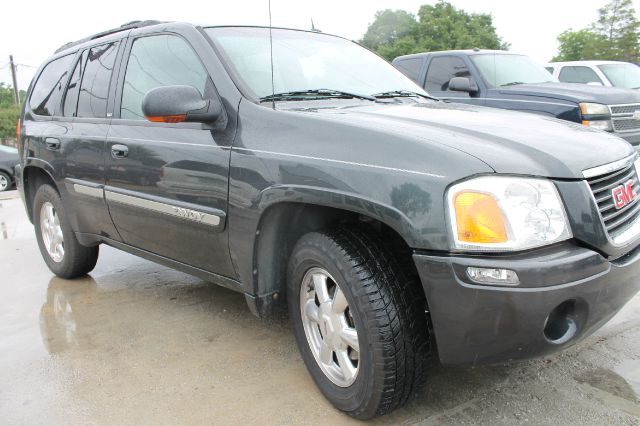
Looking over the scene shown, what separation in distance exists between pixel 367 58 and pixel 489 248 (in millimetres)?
2126

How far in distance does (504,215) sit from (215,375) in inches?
66.9

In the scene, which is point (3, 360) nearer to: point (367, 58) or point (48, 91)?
point (48, 91)

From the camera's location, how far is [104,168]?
3531 mm

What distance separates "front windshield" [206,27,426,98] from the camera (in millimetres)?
2949

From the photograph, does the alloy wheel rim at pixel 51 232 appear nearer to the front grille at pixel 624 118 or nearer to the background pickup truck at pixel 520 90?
the background pickup truck at pixel 520 90

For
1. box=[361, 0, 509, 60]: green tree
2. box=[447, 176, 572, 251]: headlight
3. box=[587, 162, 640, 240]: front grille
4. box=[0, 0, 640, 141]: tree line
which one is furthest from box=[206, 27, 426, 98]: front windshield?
box=[361, 0, 509, 60]: green tree

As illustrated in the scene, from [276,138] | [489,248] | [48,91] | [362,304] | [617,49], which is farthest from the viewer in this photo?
[617,49]

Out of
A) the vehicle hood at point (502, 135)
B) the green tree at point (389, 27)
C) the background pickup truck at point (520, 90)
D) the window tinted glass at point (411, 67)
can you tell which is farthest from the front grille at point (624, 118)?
the green tree at point (389, 27)

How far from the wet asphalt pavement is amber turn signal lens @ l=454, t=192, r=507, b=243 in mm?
903

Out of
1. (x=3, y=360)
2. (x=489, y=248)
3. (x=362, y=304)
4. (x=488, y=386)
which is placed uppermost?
(x=489, y=248)

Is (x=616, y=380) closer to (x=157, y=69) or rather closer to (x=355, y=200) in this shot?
(x=355, y=200)

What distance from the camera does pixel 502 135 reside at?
2.24m

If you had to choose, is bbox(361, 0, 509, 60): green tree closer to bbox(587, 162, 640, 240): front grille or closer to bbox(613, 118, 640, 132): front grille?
bbox(613, 118, 640, 132): front grille

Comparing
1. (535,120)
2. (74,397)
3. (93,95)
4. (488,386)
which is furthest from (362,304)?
(93,95)
